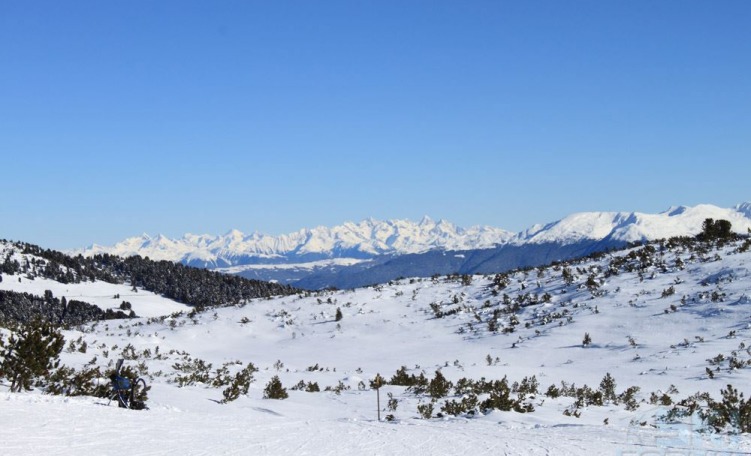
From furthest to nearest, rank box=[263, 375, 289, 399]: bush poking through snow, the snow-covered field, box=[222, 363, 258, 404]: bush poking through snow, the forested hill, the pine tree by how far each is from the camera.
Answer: the forested hill
box=[263, 375, 289, 399]: bush poking through snow
box=[222, 363, 258, 404]: bush poking through snow
the pine tree
the snow-covered field

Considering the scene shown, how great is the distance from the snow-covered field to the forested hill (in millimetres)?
67076

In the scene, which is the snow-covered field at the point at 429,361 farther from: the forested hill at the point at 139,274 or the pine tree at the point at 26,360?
the forested hill at the point at 139,274

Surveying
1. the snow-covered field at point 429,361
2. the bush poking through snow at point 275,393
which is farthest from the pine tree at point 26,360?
the bush poking through snow at point 275,393

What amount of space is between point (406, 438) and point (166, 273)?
11655cm

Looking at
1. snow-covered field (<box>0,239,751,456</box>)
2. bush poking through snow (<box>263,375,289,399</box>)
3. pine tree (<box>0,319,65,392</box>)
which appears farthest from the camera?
bush poking through snow (<box>263,375,289,399</box>)

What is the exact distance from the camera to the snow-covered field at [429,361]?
1094 centimetres

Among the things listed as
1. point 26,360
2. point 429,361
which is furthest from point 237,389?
point 429,361

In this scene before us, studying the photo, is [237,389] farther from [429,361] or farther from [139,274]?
Result: [139,274]

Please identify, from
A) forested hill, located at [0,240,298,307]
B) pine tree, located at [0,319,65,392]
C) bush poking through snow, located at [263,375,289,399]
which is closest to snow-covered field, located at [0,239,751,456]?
bush poking through snow, located at [263,375,289,399]

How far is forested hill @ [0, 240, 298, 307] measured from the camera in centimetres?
10906

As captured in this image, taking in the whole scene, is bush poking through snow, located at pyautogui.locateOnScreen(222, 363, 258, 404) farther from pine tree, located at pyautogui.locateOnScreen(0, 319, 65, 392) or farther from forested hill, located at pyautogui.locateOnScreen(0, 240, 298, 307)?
forested hill, located at pyautogui.locateOnScreen(0, 240, 298, 307)

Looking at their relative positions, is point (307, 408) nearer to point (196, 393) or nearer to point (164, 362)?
point (196, 393)

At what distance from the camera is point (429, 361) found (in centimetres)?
2559

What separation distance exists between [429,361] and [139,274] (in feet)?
356
